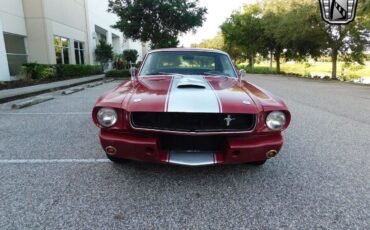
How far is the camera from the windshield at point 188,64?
3.86m

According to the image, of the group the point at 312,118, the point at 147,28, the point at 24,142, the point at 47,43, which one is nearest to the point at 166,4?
the point at 147,28

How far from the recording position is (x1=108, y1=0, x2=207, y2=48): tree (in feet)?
60.2

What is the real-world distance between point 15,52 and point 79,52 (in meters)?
7.09

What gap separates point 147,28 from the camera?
62.1 ft

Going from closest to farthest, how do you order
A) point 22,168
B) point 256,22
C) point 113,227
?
point 113,227, point 22,168, point 256,22

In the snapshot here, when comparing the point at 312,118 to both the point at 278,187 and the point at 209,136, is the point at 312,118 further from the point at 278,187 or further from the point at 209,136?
the point at 209,136

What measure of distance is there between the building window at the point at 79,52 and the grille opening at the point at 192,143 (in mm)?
20254

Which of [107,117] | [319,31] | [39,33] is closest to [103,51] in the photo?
[39,33]

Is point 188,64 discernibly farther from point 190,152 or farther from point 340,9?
point 340,9

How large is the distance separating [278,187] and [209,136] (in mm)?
953

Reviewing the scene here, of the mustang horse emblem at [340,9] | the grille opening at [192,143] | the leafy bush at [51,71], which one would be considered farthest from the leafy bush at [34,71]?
the mustang horse emblem at [340,9]

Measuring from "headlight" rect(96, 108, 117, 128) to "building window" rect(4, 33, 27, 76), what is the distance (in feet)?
44.7

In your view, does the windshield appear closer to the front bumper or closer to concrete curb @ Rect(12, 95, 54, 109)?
the front bumper

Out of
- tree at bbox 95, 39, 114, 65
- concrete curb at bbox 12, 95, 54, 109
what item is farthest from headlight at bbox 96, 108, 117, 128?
tree at bbox 95, 39, 114, 65
